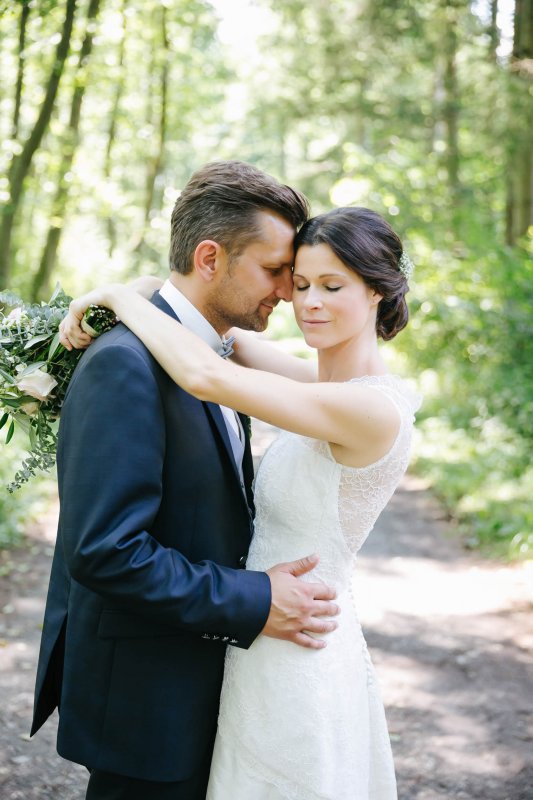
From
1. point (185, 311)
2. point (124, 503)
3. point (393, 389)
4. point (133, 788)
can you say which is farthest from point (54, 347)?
point (133, 788)

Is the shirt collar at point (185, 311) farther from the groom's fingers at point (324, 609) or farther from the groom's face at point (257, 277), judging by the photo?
the groom's fingers at point (324, 609)

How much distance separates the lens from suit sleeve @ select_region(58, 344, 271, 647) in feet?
6.56

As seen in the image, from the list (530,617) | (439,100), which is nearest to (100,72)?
(439,100)

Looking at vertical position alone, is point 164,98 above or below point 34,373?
above

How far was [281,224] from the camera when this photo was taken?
2.57 metres

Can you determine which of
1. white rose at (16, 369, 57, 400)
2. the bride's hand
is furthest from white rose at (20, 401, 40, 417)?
the bride's hand

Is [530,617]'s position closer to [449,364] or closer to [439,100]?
[449,364]

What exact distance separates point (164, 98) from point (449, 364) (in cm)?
781

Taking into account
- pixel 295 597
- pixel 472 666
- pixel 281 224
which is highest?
pixel 281 224

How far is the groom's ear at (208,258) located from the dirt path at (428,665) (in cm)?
265

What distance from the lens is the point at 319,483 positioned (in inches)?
97.5

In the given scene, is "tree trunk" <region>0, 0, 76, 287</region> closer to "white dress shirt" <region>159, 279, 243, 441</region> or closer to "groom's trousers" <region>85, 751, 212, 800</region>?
"white dress shirt" <region>159, 279, 243, 441</region>

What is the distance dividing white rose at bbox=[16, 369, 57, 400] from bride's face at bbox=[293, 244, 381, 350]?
788 millimetres

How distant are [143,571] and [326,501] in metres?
0.67
